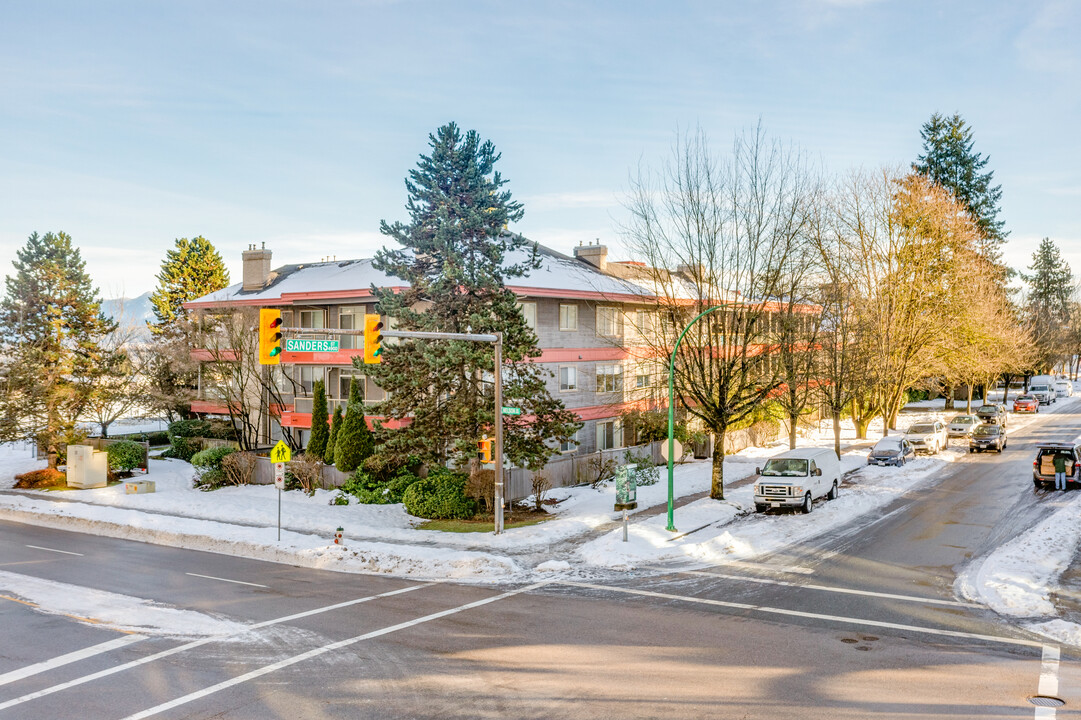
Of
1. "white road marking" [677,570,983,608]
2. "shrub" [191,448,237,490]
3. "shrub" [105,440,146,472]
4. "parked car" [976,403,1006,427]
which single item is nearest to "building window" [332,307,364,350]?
"shrub" [191,448,237,490]

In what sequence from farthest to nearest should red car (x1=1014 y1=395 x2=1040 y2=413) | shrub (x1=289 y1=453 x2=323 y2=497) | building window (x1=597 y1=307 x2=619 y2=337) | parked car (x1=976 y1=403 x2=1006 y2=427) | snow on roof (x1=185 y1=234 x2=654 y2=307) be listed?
red car (x1=1014 y1=395 x2=1040 y2=413) < parked car (x1=976 y1=403 x2=1006 y2=427) < building window (x1=597 y1=307 x2=619 y2=337) < snow on roof (x1=185 y1=234 x2=654 y2=307) < shrub (x1=289 y1=453 x2=323 y2=497)

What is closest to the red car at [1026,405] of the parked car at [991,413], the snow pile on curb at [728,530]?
the parked car at [991,413]

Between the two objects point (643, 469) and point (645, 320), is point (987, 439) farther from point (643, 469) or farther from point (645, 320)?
point (643, 469)

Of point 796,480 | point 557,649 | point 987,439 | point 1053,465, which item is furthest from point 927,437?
point 557,649

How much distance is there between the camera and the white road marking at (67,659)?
41.9 ft

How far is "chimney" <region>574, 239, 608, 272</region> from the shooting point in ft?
144

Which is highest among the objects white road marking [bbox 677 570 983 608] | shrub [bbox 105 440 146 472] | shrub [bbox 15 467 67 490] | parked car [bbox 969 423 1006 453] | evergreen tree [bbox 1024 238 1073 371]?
Result: evergreen tree [bbox 1024 238 1073 371]

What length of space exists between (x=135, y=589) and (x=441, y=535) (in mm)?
9182

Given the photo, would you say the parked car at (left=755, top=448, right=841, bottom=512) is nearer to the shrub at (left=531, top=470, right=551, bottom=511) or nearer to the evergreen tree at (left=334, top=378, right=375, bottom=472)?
the shrub at (left=531, top=470, right=551, bottom=511)

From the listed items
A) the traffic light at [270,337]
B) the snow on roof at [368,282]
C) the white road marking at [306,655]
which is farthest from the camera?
the snow on roof at [368,282]

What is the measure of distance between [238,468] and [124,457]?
8.08 metres

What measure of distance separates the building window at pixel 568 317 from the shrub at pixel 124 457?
2365cm

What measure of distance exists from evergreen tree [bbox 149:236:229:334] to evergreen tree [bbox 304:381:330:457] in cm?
4174

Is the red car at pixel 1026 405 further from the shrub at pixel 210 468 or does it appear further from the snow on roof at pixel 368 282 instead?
the shrub at pixel 210 468
